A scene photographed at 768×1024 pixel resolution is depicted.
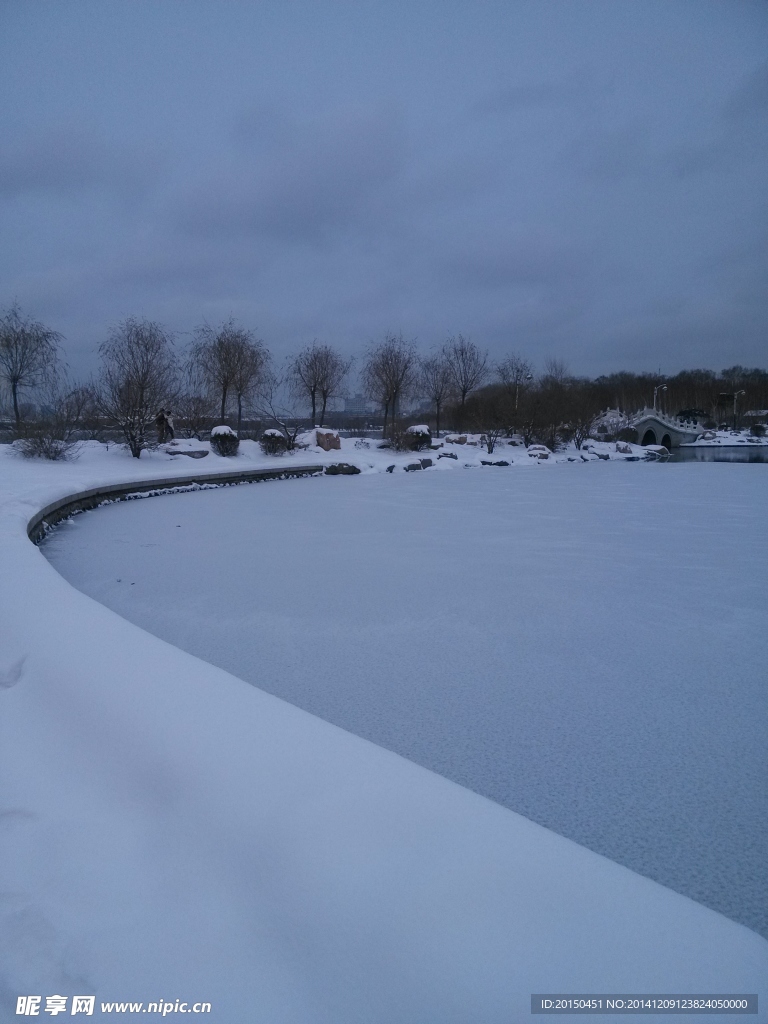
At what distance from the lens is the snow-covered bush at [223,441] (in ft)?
52.9

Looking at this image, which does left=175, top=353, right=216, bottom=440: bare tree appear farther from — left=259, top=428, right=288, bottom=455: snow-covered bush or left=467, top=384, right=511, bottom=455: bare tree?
left=467, top=384, right=511, bottom=455: bare tree

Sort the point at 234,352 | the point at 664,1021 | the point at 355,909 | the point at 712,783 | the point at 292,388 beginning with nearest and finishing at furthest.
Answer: the point at 664,1021, the point at 355,909, the point at 712,783, the point at 234,352, the point at 292,388

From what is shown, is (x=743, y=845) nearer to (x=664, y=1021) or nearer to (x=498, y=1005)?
(x=664, y=1021)

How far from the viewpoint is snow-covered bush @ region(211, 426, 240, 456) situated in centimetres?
1612

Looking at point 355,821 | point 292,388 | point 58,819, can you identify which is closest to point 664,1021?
point 355,821

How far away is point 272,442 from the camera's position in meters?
17.4

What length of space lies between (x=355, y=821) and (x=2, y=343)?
60.3 ft

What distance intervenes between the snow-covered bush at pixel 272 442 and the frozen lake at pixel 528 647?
10.5m

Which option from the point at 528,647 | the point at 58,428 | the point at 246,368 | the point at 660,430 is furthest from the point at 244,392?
the point at 660,430

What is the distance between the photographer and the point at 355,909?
1034mm

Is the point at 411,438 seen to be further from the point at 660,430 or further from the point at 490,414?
the point at 660,430

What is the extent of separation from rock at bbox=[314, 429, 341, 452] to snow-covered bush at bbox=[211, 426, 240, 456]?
10.5ft

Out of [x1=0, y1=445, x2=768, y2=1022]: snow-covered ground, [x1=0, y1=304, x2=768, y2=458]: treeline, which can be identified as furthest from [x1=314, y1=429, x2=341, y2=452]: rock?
[x1=0, y1=445, x2=768, y2=1022]: snow-covered ground

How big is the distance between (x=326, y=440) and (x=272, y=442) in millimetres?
2180
